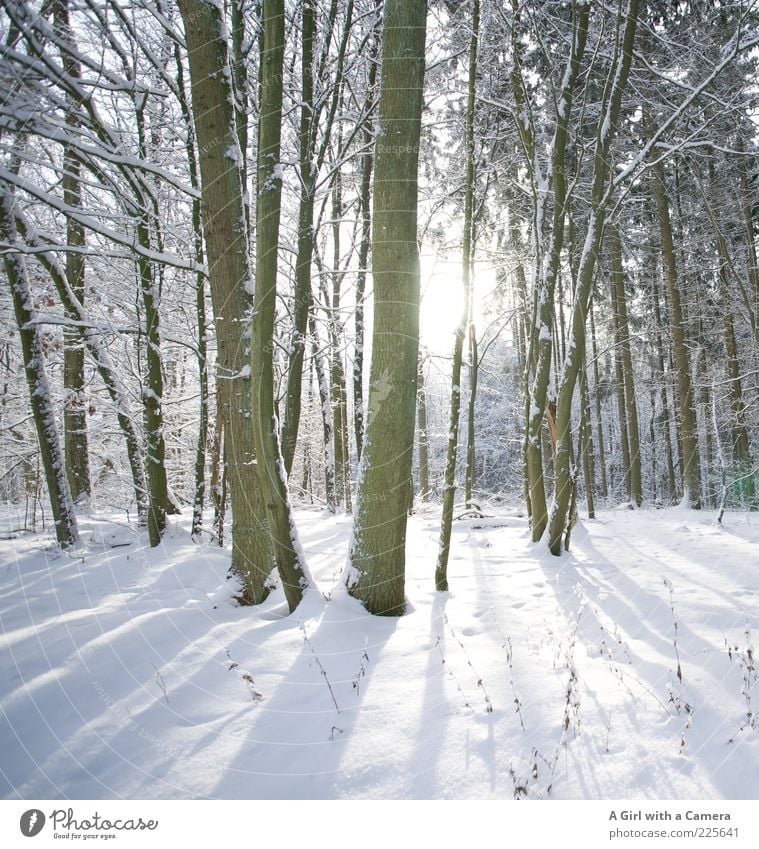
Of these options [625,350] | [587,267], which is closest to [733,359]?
[625,350]

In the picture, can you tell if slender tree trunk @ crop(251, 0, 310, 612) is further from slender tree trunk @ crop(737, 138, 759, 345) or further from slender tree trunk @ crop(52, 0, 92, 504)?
slender tree trunk @ crop(737, 138, 759, 345)

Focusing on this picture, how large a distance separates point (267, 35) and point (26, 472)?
1299cm

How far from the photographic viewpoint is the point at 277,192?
3.64 meters

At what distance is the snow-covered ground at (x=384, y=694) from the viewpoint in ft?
6.08

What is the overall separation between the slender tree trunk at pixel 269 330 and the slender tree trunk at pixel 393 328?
0.53 meters

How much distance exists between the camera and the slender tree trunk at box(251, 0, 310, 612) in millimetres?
3525

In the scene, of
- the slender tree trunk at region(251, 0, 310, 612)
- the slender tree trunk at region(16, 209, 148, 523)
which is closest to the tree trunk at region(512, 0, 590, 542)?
the slender tree trunk at region(251, 0, 310, 612)

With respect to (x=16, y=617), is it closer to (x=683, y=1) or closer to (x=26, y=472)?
(x=26, y=472)

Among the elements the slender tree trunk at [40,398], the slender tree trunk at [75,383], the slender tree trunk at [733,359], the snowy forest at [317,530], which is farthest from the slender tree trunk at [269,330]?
the slender tree trunk at [733,359]

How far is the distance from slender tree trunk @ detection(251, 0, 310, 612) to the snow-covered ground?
1.26 ft

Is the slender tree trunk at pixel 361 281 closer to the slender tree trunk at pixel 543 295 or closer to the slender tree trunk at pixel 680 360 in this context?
the slender tree trunk at pixel 543 295
